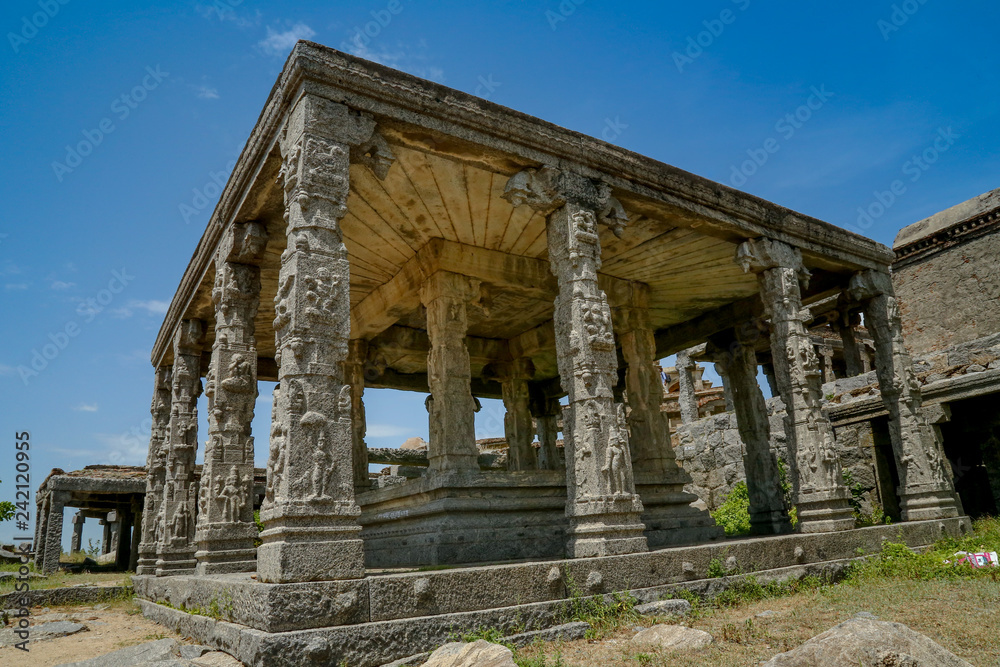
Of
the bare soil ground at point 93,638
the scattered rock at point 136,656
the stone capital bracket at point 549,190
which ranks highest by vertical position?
the stone capital bracket at point 549,190

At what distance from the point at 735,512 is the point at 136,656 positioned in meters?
12.4

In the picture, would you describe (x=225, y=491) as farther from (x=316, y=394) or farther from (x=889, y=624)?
(x=889, y=624)

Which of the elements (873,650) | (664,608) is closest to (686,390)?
(664,608)

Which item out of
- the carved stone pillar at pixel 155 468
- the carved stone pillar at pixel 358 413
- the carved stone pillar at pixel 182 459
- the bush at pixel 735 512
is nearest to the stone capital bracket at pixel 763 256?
the carved stone pillar at pixel 358 413

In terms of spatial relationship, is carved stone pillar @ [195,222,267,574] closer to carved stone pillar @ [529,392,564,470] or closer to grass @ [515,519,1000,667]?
grass @ [515,519,1000,667]

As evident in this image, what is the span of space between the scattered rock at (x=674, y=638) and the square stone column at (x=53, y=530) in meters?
14.5

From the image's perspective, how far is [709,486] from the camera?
1638cm

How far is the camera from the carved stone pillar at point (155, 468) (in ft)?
35.1

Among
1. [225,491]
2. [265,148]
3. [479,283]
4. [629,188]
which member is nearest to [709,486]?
[479,283]

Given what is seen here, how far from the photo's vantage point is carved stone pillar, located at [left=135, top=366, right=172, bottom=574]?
1069 cm

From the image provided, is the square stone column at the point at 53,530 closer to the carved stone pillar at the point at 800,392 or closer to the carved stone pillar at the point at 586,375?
the carved stone pillar at the point at 586,375

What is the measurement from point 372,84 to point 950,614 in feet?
21.8

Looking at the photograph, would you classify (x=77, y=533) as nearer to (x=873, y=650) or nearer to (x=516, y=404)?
(x=516, y=404)

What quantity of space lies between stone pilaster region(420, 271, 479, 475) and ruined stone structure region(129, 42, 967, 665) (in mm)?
35
